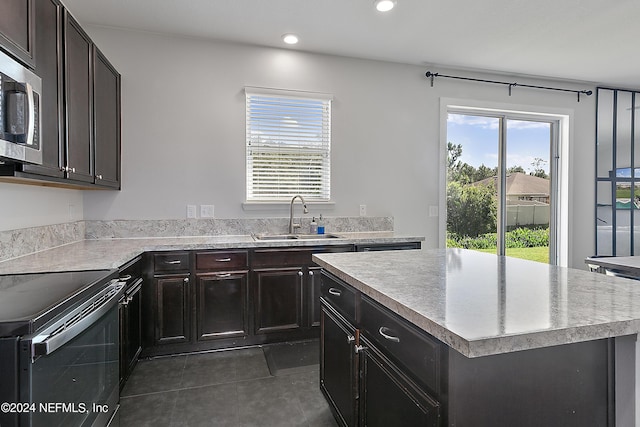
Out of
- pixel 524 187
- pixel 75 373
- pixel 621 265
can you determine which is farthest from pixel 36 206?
pixel 524 187

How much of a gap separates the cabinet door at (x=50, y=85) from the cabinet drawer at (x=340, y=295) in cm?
156

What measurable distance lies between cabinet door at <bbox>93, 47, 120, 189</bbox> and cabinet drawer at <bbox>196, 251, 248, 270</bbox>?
37.2 inches

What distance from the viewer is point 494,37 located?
11.0 ft

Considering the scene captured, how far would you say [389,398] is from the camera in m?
1.25

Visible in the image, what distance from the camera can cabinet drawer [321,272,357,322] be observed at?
5.18ft

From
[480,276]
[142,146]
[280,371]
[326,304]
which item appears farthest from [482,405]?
[142,146]

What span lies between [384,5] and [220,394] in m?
3.06

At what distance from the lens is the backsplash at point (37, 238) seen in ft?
6.88

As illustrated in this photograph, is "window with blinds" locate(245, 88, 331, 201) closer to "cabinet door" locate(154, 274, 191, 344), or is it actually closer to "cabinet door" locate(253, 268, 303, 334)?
"cabinet door" locate(253, 268, 303, 334)

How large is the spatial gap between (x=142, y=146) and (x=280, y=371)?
2.33 meters

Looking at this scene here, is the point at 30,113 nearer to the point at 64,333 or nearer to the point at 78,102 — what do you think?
the point at 78,102

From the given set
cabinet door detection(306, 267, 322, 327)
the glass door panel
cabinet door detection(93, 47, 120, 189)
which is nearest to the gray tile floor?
cabinet door detection(306, 267, 322, 327)

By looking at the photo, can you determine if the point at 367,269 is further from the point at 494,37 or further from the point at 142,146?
the point at 494,37

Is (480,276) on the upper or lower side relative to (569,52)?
lower
